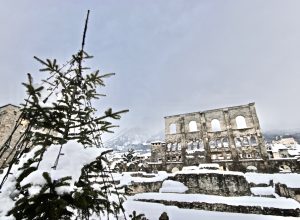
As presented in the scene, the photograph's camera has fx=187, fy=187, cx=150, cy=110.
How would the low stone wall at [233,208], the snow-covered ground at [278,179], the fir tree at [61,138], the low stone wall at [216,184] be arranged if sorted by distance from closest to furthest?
1. the fir tree at [61,138]
2. the low stone wall at [233,208]
3. the low stone wall at [216,184]
4. the snow-covered ground at [278,179]

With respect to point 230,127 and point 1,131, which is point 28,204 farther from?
point 230,127

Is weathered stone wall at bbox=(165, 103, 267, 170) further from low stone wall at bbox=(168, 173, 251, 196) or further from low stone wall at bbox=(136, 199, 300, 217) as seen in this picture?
low stone wall at bbox=(136, 199, 300, 217)

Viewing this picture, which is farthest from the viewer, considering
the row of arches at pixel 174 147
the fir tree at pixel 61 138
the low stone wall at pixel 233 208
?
the row of arches at pixel 174 147

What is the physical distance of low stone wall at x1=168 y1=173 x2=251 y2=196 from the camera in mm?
16031

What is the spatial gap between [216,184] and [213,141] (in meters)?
18.5

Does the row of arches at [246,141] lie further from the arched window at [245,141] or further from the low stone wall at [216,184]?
the low stone wall at [216,184]

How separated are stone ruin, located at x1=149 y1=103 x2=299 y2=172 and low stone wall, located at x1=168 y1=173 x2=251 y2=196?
46.2 ft

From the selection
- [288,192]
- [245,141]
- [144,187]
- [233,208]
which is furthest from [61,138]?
[245,141]

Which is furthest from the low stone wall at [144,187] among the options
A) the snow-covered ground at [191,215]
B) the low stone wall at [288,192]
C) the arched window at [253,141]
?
the arched window at [253,141]

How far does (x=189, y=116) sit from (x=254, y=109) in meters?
11.3

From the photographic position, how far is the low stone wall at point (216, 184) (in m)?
16.0

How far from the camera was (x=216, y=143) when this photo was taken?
33531mm

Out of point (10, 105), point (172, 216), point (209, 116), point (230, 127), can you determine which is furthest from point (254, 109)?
point (10, 105)

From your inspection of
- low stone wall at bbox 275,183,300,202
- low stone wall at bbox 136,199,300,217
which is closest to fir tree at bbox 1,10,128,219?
low stone wall at bbox 136,199,300,217
